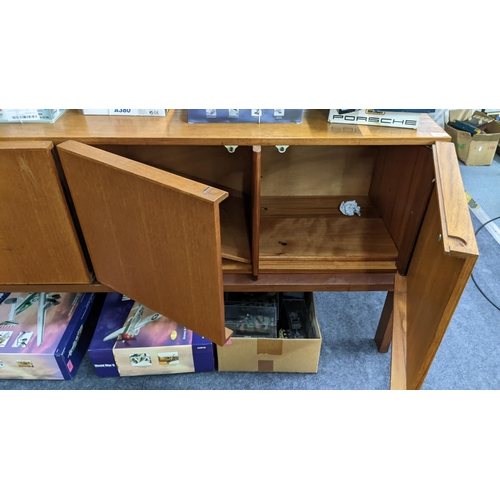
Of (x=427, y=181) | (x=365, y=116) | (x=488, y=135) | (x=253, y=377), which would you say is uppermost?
(x=365, y=116)

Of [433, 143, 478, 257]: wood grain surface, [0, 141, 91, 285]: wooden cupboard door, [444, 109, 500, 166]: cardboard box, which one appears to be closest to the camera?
[433, 143, 478, 257]: wood grain surface

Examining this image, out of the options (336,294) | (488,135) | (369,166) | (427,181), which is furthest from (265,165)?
(488,135)

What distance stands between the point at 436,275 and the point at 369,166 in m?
0.62

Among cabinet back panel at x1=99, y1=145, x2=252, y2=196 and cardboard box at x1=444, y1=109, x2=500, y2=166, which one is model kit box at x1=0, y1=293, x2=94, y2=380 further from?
cardboard box at x1=444, y1=109, x2=500, y2=166

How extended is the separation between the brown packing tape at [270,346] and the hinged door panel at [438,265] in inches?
17.1

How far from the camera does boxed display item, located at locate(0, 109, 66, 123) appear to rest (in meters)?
0.91

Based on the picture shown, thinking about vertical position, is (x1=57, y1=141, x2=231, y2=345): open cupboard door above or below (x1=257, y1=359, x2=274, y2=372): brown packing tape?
above

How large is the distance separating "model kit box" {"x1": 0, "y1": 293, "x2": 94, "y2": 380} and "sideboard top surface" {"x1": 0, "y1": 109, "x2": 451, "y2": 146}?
636 millimetres

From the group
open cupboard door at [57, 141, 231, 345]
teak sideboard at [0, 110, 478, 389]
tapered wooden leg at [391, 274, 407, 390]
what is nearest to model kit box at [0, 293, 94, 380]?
teak sideboard at [0, 110, 478, 389]

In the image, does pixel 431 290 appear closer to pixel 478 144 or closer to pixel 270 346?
pixel 270 346

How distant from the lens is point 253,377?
1.30m

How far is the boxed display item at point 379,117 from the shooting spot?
2.98 ft

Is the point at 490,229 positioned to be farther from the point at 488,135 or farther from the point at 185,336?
the point at 185,336

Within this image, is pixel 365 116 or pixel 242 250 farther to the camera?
pixel 242 250
